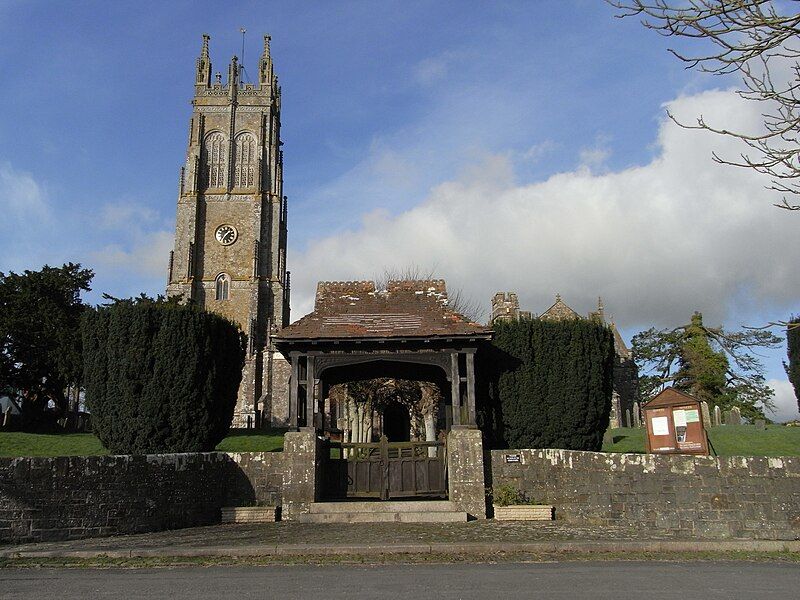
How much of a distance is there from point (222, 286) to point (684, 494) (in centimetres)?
4656

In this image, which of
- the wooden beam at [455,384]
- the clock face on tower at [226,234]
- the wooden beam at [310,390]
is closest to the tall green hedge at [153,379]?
the wooden beam at [310,390]

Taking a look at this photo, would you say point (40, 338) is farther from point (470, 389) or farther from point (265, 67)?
point (265, 67)

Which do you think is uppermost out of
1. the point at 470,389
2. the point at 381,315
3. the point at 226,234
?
the point at 226,234

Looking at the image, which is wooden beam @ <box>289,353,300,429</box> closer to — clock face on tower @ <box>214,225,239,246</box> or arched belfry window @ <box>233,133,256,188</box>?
clock face on tower @ <box>214,225,239,246</box>

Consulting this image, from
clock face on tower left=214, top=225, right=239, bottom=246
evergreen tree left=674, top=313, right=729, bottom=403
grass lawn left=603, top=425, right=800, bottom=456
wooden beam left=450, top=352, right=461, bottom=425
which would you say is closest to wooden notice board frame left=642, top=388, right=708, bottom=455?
wooden beam left=450, top=352, right=461, bottom=425

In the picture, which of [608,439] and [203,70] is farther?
[203,70]

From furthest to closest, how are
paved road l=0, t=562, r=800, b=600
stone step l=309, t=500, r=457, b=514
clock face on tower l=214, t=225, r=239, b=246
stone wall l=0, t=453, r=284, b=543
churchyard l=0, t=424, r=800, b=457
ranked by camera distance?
clock face on tower l=214, t=225, r=239, b=246, churchyard l=0, t=424, r=800, b=457, stone step l=309, t=500, r=457, b=514, stone wall l=0, t=453, r=284, b=543, paved road l=0, t=562, r=800, b=600

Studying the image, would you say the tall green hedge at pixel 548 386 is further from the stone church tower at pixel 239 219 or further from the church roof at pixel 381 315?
the stone church tower at pixel 239 219

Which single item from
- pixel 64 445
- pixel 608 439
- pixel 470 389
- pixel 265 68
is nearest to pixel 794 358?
pixel 608 439

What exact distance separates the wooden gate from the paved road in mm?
6636

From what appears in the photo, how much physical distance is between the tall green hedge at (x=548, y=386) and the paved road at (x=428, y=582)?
266 inches

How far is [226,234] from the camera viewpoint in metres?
54.5

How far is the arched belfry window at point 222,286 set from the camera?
5312cm

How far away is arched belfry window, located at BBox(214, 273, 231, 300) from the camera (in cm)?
5312
